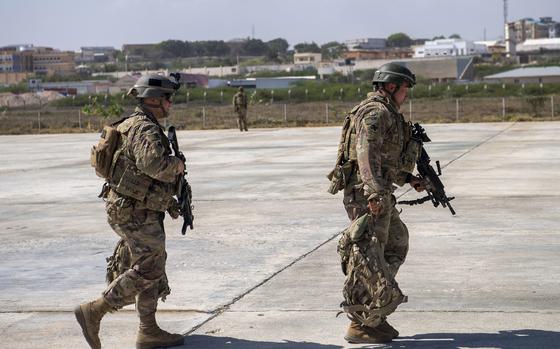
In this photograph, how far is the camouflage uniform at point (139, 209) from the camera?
7.00 m

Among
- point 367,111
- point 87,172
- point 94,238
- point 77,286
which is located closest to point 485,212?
point 94,238

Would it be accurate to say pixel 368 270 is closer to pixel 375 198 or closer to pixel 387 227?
pixel 387 227

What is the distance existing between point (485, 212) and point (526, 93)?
215ft

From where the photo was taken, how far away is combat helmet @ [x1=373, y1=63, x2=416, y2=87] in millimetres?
7262

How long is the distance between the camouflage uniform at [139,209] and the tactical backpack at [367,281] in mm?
1223

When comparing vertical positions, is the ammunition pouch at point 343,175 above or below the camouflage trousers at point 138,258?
above

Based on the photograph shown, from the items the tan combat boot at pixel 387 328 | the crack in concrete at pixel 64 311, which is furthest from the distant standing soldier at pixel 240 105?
the tan combat boot at pixel 387 328

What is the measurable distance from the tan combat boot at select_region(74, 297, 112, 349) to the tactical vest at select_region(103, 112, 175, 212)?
0.68 metres

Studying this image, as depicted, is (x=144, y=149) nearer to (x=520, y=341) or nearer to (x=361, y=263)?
(x=361, y=263)

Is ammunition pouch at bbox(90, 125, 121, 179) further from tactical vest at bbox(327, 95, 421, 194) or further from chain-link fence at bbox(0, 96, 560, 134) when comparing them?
chain-link fence at bbox(0, 96, 560, 134)

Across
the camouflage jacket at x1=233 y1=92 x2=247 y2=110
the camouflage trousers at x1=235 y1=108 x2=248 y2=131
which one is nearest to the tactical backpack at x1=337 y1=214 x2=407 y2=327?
the camouflage jacket at x1=233 y1=92 x2=247 y2=110

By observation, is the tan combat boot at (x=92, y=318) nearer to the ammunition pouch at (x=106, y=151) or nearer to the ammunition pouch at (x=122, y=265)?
the ammunition pouch at (x=122, y=265)

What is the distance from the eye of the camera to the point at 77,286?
9.58 m

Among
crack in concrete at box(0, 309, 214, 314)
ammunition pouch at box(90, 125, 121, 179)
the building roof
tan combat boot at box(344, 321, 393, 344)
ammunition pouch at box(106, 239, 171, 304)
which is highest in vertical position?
the building roof
